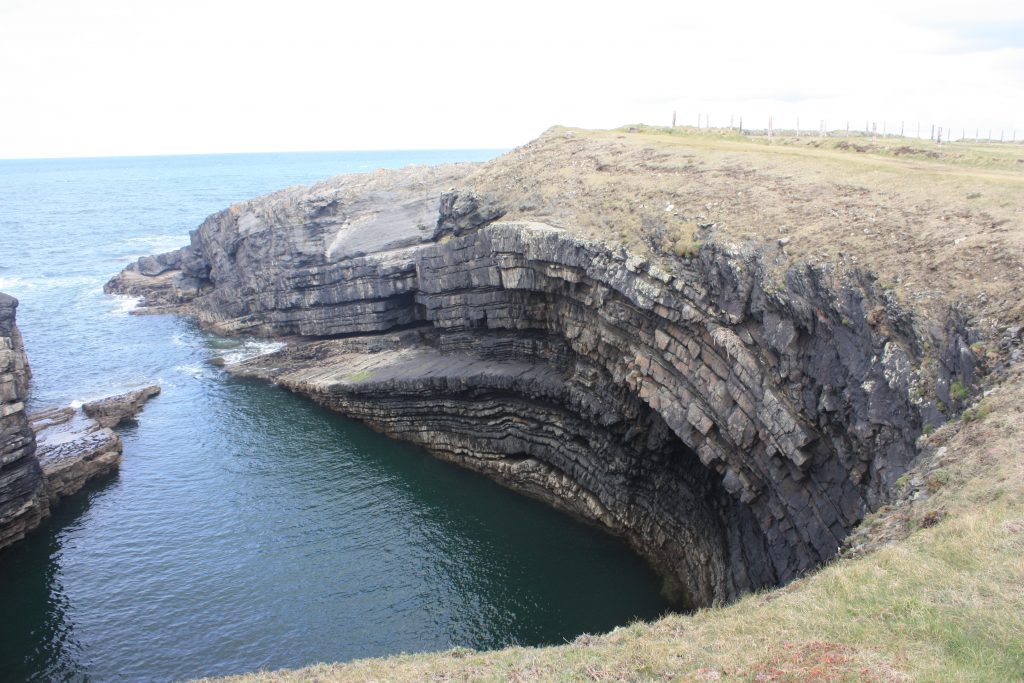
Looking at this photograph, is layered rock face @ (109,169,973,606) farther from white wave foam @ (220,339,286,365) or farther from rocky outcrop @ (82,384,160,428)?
rocky outcrop @ (82,384,160,428)

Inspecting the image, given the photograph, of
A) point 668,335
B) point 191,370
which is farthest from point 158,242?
point 668,335

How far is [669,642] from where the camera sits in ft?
54.7

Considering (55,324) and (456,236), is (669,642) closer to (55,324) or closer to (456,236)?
(456,236)

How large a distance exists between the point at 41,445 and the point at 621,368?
126 feet

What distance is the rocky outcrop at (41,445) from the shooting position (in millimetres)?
38594

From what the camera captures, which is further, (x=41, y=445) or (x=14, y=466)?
(x=41, y=445)

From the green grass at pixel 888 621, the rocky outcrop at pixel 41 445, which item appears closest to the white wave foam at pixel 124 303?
the rocky outcrop at pixel 41 445

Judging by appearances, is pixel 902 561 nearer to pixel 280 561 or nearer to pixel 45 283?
pixel 280 561

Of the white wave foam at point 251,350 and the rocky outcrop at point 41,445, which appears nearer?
the rocky outcrop at point 41,445

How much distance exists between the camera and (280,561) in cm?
3700

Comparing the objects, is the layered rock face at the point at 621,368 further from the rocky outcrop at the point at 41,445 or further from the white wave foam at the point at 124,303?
the white wave foam at the point at 124,303

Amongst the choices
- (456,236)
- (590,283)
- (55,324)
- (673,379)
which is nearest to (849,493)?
(673,379)

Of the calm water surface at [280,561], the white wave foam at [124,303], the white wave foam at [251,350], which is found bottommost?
the calm water surface at [280,561]

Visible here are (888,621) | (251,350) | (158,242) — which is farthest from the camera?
(158,242)
